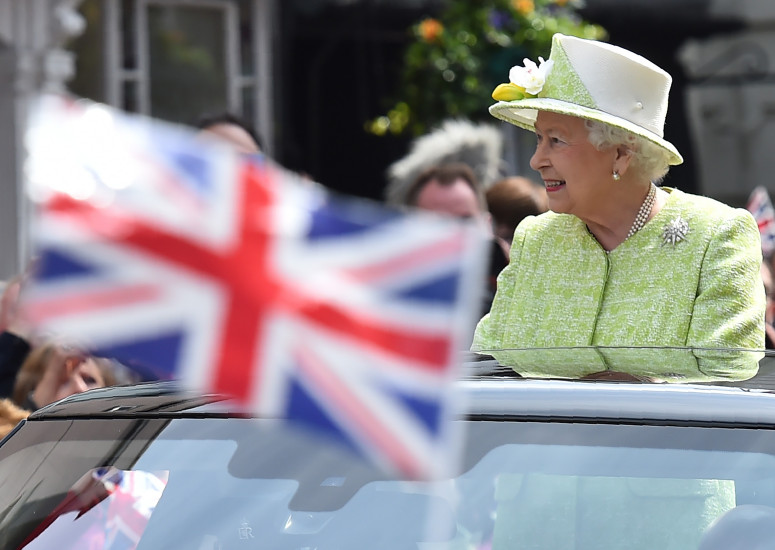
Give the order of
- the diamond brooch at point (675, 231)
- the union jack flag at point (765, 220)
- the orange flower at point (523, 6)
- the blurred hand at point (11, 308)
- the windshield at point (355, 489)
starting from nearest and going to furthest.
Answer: the windshield at point (355, 489) < the diamond brooch at point (675, 231) < the blurred hand at point (11, 308) < the union jack flag at point (765, 220) < the orange flower at point (523, 6)

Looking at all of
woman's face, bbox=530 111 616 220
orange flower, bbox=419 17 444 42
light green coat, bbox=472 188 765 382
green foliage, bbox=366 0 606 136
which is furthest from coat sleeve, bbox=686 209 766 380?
orange flower, bbox=419 17 444 42

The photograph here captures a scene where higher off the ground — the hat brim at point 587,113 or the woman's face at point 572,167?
the hat brim at point 587,113

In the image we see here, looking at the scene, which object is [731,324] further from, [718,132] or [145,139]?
[718,132]

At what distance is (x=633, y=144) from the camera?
3498 mm

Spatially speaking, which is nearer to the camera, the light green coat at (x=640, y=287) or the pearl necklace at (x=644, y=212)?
the light green coat at (x=640, y=287)

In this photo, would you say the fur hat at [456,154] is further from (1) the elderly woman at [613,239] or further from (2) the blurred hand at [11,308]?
(1) the elderly woman at [613,239]

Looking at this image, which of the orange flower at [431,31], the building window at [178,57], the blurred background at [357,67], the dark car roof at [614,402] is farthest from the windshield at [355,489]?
the building window at [178,57]

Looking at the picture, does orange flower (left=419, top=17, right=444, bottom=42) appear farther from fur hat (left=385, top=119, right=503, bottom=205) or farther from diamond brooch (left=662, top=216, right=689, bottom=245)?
diamond brooch (left=662, top=216, right=689, bottom=245)

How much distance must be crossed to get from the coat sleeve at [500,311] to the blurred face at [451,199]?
1992 mm

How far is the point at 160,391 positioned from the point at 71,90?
290 inches

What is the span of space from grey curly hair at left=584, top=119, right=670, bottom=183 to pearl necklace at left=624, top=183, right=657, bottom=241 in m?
0.04

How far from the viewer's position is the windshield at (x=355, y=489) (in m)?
2.35

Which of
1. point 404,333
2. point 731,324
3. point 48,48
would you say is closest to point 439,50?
point 48,48

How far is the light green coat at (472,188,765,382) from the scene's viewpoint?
10.7ft
